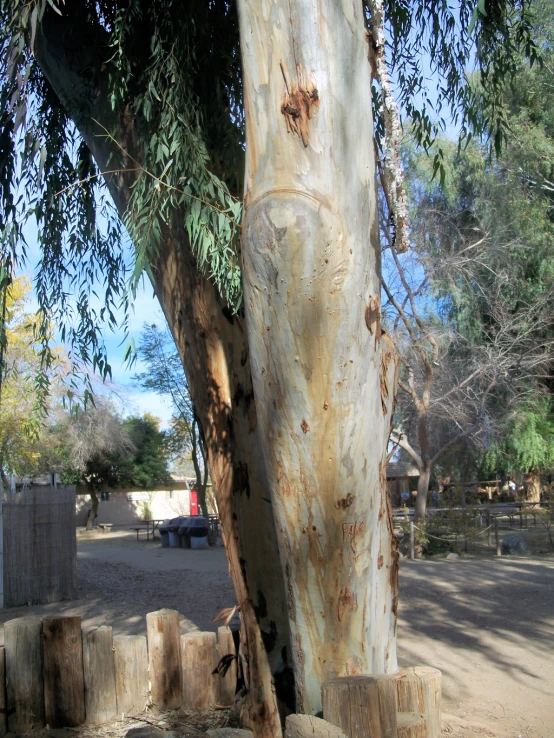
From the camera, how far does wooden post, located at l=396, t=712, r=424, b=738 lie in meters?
2.78

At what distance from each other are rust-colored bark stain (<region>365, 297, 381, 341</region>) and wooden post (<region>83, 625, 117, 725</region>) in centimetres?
327

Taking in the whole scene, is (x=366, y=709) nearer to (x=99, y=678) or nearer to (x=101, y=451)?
(x=99, y=678)

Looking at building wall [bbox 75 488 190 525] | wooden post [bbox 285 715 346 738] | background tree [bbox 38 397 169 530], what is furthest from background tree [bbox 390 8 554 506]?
building wall [bbox 75 488 190 525]

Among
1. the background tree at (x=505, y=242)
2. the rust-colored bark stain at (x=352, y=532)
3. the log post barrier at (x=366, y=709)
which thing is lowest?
the log post barrier at (x=366, y=709)

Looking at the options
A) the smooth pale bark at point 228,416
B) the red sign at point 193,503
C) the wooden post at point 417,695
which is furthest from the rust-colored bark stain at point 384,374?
the red sign at point 193,503

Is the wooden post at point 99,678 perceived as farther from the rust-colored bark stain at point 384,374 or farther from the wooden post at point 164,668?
the rust-colored bark stain at point 384,374

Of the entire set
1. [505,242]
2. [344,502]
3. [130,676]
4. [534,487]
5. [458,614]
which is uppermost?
[505,242]

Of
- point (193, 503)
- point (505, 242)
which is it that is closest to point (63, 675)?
point (505, 242)

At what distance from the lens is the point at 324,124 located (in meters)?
3.08

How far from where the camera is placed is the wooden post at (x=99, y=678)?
16.9ft

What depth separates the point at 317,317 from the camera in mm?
3041

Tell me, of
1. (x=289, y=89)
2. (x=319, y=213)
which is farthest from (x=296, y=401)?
(x=289, y=89)

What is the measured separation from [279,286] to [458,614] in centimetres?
850

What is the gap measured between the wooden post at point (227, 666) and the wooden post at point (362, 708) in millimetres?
2737
